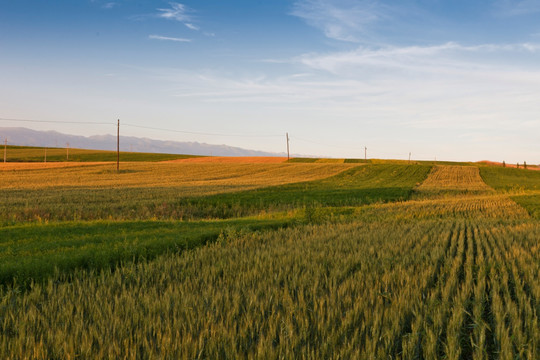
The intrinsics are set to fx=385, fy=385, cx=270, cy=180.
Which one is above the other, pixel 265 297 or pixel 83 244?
pixel 265 297

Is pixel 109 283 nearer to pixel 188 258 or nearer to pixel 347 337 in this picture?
pixel 188 258

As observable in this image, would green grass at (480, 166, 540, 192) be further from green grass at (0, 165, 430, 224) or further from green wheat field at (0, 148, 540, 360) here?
green wheat field at (0, 148, 540, 360)

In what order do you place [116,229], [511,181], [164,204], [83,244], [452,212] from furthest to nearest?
1. [511,181]
2. [164,204]
3. [452,212]
4. [116,229]
5. [83,244]

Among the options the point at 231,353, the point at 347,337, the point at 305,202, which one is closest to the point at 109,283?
the point at 231,353

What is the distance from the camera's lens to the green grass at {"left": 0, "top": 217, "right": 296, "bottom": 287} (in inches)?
374

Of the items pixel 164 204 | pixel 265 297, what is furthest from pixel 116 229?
pixel 164 204

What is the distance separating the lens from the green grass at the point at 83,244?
31.2 ft

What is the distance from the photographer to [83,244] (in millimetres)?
12234

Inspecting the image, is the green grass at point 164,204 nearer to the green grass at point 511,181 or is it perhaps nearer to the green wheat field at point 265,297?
the green wheat field at point 265,297

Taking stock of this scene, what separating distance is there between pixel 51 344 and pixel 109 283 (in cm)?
307

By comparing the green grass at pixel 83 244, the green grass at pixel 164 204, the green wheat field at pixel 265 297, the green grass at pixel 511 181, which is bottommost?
the green grass at pixel 164 204

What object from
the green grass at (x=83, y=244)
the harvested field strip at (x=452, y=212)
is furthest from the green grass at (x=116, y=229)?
the harvested field strip at (x=452, y=212)

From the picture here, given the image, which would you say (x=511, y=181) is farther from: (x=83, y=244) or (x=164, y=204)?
(x=83, y=244)

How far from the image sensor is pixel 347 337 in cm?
500
